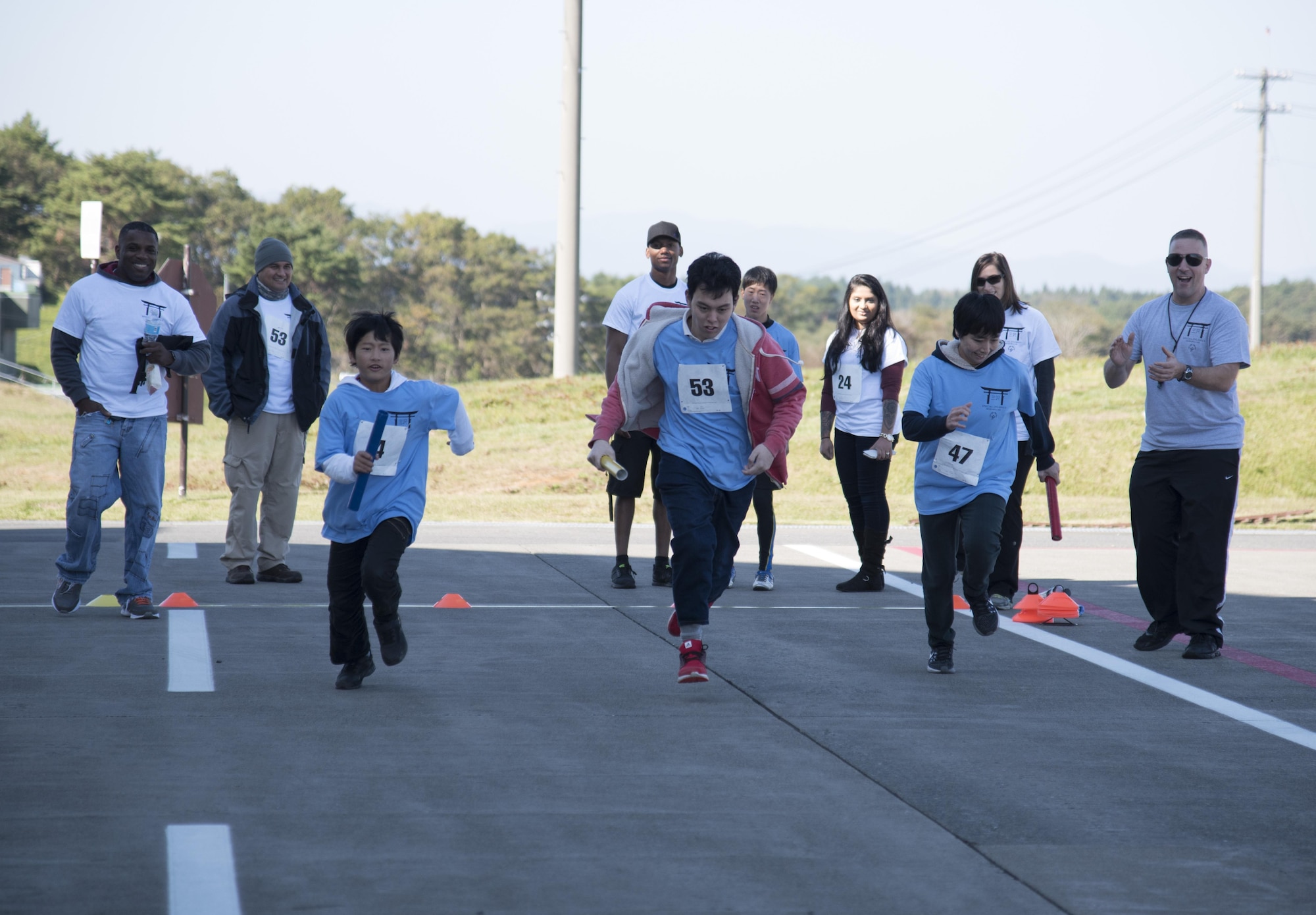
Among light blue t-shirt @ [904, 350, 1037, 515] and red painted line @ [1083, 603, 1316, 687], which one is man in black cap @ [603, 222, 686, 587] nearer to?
light blue t-shirt @ [904, 350, 1037, 515]

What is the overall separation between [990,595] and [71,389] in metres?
5.52

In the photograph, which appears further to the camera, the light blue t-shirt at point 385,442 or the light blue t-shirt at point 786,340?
the light blue t-shirt at point 786,340

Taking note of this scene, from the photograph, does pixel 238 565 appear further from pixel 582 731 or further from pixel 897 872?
pixel 897 872

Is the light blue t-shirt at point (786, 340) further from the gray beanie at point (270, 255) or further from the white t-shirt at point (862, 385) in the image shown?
the gray beanie at point (270, 255)

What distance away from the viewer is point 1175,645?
7.74m

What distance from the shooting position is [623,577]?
9.67 meters

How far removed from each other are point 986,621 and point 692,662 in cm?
153

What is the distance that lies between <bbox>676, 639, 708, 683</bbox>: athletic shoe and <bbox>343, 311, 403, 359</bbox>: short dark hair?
5.84 ft

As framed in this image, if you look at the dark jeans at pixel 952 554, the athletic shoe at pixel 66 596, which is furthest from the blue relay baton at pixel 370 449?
the athletic shoe at pixel 66 596

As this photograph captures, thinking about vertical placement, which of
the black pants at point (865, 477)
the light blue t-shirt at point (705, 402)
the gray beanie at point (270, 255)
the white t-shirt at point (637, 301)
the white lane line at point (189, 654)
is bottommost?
the white lane line at point (189, 654)

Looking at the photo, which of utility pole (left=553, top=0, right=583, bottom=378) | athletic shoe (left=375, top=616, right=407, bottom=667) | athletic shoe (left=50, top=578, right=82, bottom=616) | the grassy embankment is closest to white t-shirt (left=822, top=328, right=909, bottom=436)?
athletic shoe (left=375, top=616, right=407, bottom=667)

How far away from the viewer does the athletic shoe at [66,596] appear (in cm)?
781

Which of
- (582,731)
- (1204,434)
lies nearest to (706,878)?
(582,731)

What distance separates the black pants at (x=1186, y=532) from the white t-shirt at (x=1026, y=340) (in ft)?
3.95
